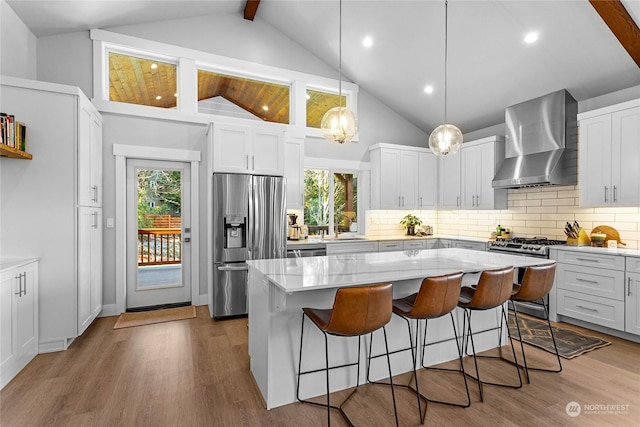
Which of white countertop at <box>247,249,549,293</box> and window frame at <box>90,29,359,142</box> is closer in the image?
white countertop at <box>247,249,549,293</box>

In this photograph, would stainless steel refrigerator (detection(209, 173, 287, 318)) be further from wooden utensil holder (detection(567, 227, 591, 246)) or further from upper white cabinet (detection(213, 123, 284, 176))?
wooden utensil holder (detection(567, 227, 591, 246))

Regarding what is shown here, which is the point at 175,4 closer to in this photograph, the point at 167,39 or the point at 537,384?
the point at 167,39

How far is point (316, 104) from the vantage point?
18.3 feet

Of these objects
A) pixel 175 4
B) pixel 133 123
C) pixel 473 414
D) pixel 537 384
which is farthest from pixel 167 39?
pixel 537 384

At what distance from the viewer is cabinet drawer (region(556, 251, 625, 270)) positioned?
135 inches

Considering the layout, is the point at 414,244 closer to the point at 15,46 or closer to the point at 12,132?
the point at 12,132

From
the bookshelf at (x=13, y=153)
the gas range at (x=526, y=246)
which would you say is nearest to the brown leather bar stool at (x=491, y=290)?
the gas range at (x=526, y=246)

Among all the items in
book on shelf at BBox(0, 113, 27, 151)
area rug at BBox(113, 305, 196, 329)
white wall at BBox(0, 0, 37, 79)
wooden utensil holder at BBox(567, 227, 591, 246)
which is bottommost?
area rug at BBox(113, 305, 196, 329)

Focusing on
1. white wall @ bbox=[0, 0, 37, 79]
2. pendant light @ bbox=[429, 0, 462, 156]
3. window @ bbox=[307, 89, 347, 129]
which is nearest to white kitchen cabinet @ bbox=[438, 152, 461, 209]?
window @ bbox=[307, 89, 347, 129]

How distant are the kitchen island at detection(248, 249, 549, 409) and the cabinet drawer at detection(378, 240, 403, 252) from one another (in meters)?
2.22

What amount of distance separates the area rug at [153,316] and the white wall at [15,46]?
284cm

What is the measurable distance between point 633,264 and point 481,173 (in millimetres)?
2341

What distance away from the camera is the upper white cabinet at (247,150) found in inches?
162

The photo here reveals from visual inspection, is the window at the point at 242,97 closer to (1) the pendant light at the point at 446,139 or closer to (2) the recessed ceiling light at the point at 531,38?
(1) the pendant light at the point at 446,139
